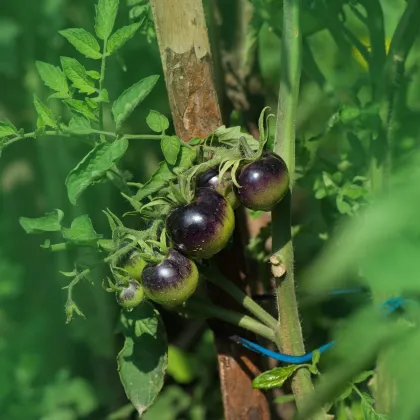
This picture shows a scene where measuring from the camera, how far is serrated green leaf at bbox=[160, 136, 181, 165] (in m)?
0.91

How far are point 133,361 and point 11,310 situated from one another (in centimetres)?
41

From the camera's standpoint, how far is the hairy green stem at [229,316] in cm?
101

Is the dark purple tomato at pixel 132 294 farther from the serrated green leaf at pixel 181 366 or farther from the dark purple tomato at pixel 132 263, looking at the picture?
the serrated green leaf at pixel 181 366

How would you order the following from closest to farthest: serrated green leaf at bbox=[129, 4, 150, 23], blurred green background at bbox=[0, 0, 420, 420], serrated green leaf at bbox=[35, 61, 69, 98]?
serrated green leaf at bbox=[35, 61, 69, 98] < serrated green leaf at bbox=[129, 4, 150, 23] < blurred green background at bbox=[0, 0, 420, 420]

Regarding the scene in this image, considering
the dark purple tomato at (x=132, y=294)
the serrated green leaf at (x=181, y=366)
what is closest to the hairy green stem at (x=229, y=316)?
the dark purple tomato at (x=132, y=294)

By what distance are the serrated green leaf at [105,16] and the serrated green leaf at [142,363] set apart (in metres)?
0.43

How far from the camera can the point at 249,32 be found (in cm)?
136

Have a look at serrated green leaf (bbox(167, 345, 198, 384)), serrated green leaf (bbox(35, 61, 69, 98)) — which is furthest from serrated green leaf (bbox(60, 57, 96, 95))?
serrated green leaf (bbox(167, 345, 198, 384))

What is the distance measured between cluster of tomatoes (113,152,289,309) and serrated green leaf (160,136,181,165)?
0.05 m

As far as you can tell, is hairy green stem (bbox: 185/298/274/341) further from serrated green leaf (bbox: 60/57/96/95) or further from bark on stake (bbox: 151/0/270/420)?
serrated green leaf (bbox: 60/57/96/95)

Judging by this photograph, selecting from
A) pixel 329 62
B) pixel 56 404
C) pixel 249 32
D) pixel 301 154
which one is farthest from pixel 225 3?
pixel 56 404

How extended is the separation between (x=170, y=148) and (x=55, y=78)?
20 cm

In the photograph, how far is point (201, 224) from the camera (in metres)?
0.85

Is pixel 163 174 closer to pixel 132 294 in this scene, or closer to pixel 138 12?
pixel 132 294
